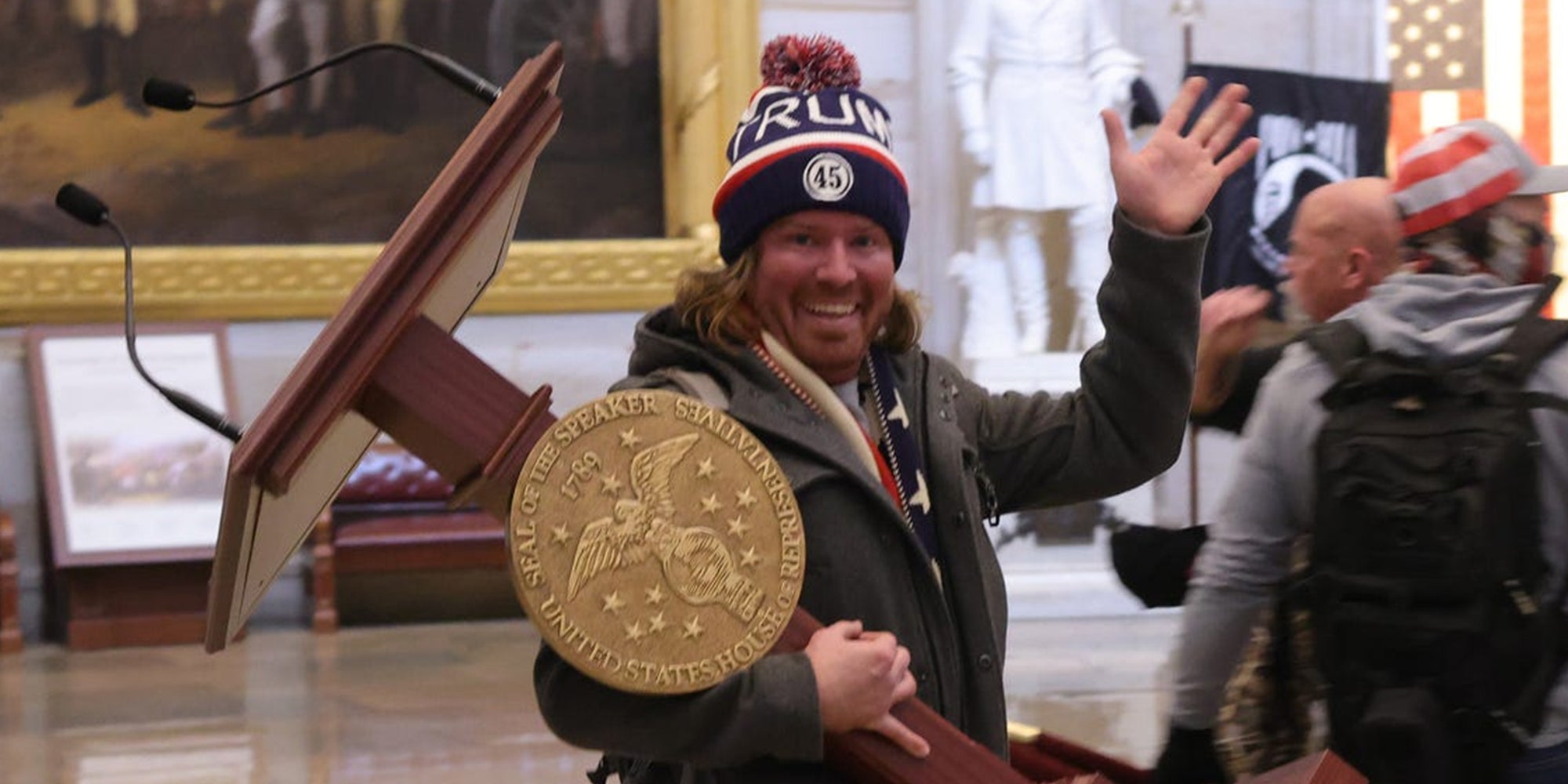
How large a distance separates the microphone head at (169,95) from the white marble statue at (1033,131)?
8471 mm

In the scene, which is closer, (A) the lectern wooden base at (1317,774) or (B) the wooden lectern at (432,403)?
(B) the wooden lectern at (432,403)

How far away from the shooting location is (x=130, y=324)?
73.0 inches

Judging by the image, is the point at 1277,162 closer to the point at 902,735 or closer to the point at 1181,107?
the point at 1181,107

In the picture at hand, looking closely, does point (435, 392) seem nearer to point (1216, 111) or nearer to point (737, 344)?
point (737, 344)

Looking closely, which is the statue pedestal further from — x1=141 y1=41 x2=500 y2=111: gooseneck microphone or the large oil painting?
x1=141 y1=41 x2=500 y2=111: gooseneck microphone

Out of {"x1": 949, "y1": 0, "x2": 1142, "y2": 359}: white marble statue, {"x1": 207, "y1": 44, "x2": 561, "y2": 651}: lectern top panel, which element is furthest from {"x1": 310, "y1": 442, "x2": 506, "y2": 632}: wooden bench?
{"x1": 207, "y1": 44, "x2": 561, "y2": 651}: lectern top panel

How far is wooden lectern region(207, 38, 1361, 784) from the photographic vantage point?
172 cm

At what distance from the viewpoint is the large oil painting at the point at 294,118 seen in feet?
34.6

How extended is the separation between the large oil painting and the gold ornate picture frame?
0.15 metres

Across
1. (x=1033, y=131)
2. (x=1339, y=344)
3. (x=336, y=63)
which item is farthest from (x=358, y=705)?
(x=336, y=63)

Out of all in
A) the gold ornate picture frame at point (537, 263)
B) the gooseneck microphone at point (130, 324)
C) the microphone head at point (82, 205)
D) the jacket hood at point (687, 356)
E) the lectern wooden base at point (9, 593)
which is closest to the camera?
the gooseneck microphone at point (130, 324)

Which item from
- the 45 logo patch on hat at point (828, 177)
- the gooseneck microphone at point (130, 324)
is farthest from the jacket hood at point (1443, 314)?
the gooseneck microphone at point (130, 324)

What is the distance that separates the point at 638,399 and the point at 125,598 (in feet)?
29.1

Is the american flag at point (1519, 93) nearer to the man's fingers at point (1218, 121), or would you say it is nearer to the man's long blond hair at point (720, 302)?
the man's fingers at point (1218, 121)
